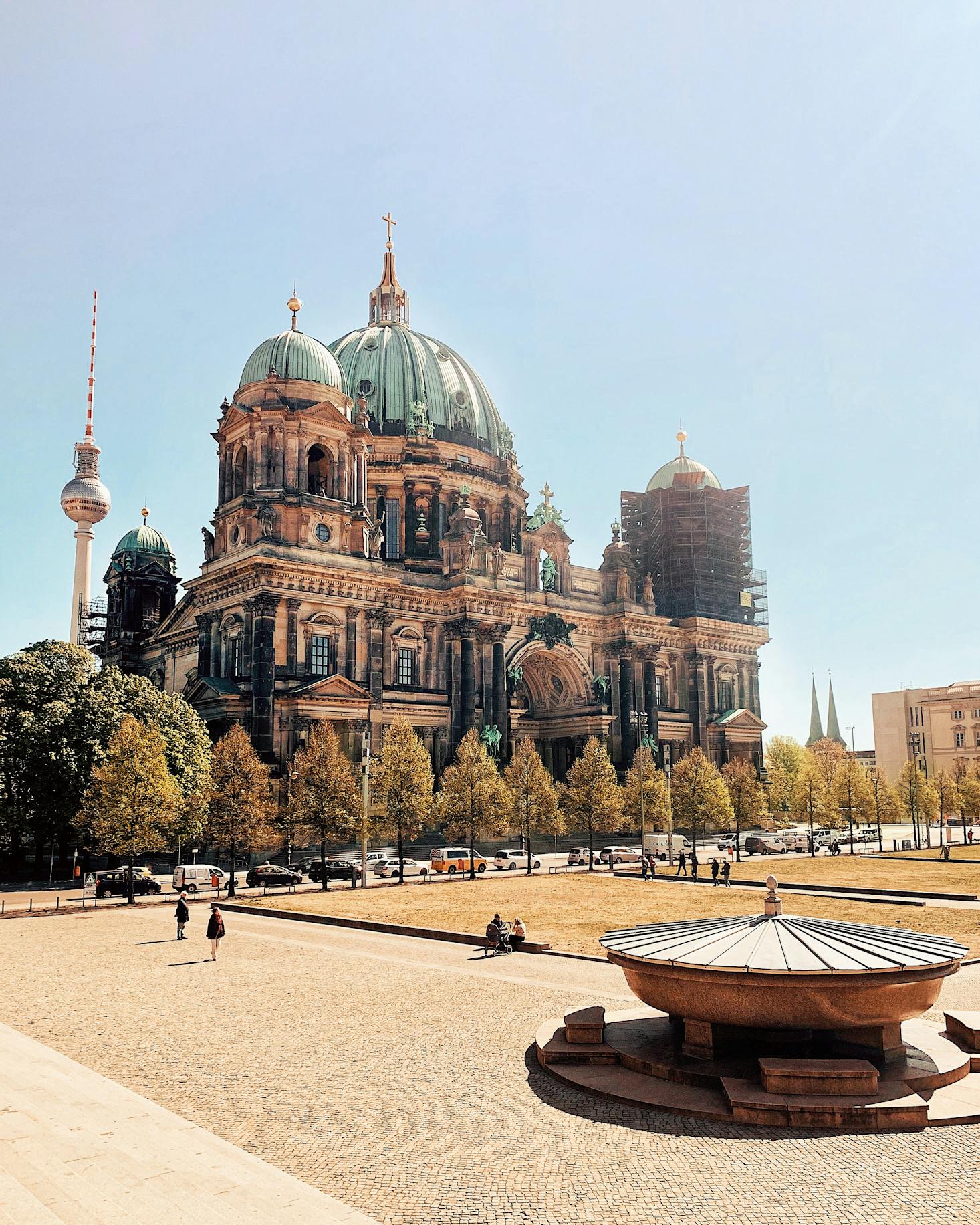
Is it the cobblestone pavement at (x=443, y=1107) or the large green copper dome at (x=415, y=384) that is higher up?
the large green copper dome at (x=415, y=384)

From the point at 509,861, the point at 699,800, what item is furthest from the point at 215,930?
the point at 699,800

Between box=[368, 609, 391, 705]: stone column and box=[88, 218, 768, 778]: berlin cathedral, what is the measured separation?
0.48 feet

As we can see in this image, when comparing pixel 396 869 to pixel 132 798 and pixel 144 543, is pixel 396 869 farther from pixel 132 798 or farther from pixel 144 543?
pixel 144 543

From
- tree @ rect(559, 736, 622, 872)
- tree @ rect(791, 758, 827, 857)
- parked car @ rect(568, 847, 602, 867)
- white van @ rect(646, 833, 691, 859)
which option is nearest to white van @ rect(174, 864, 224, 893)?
tree @ rect(559, 736, 622, 872)

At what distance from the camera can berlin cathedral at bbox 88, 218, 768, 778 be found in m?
71.6

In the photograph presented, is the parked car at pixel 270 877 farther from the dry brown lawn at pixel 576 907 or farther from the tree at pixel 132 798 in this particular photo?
the tree at pixel 132 798

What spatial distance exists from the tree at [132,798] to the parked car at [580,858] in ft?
90.6

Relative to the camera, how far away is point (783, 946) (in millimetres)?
16234

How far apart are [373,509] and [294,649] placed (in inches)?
891

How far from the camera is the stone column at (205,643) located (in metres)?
74.2

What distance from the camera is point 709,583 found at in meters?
104

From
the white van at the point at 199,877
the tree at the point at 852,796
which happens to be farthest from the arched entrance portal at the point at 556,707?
the white van at the point at 199,877

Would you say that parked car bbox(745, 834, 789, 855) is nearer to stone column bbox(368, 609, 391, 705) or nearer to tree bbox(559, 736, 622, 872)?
tree bbox(559, 736, 622, 872)

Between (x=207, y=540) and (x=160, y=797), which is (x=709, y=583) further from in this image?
(x=160, y=797)
